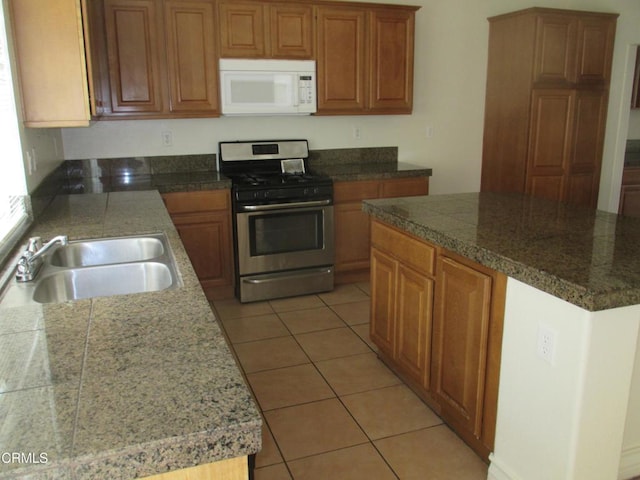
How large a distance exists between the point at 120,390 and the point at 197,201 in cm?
284

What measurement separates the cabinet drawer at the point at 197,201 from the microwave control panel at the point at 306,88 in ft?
3.17

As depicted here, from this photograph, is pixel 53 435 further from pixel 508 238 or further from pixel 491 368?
pixel 508 238

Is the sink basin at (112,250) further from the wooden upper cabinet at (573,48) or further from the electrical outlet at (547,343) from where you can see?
the wooden upper cabinet at (573,48)

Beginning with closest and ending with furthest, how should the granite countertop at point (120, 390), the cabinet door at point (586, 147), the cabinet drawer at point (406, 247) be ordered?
the granite countertop at point (120, 390), the cabinet drawer at point (406, 247), the cabinet door at point (586, 147)

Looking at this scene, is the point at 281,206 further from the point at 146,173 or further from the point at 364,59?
the point at 364,59

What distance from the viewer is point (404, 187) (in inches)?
171

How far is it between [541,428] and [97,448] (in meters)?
1.44

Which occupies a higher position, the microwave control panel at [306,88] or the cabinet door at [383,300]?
the microwave control panel at [306,88]

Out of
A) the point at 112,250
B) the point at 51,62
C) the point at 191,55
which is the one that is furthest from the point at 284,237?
the point at 51,62

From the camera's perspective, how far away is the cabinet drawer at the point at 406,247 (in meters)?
2.33

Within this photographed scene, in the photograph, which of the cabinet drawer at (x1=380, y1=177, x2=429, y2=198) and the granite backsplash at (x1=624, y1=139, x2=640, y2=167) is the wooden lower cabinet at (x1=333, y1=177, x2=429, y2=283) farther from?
the granite backsplash at (x1=624, y1=139, x2=640, y2=167)

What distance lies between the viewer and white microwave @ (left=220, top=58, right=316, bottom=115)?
3.91 metres

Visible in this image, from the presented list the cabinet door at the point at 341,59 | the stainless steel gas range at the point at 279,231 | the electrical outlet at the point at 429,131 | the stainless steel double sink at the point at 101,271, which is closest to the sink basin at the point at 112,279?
the stainless steel double sink at the point at 101,271

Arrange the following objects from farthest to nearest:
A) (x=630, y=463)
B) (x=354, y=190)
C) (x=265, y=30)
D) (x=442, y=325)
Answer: (x=354, y=190), (x=265, y=30), (x=442, y=325), (x=630, y=463)
